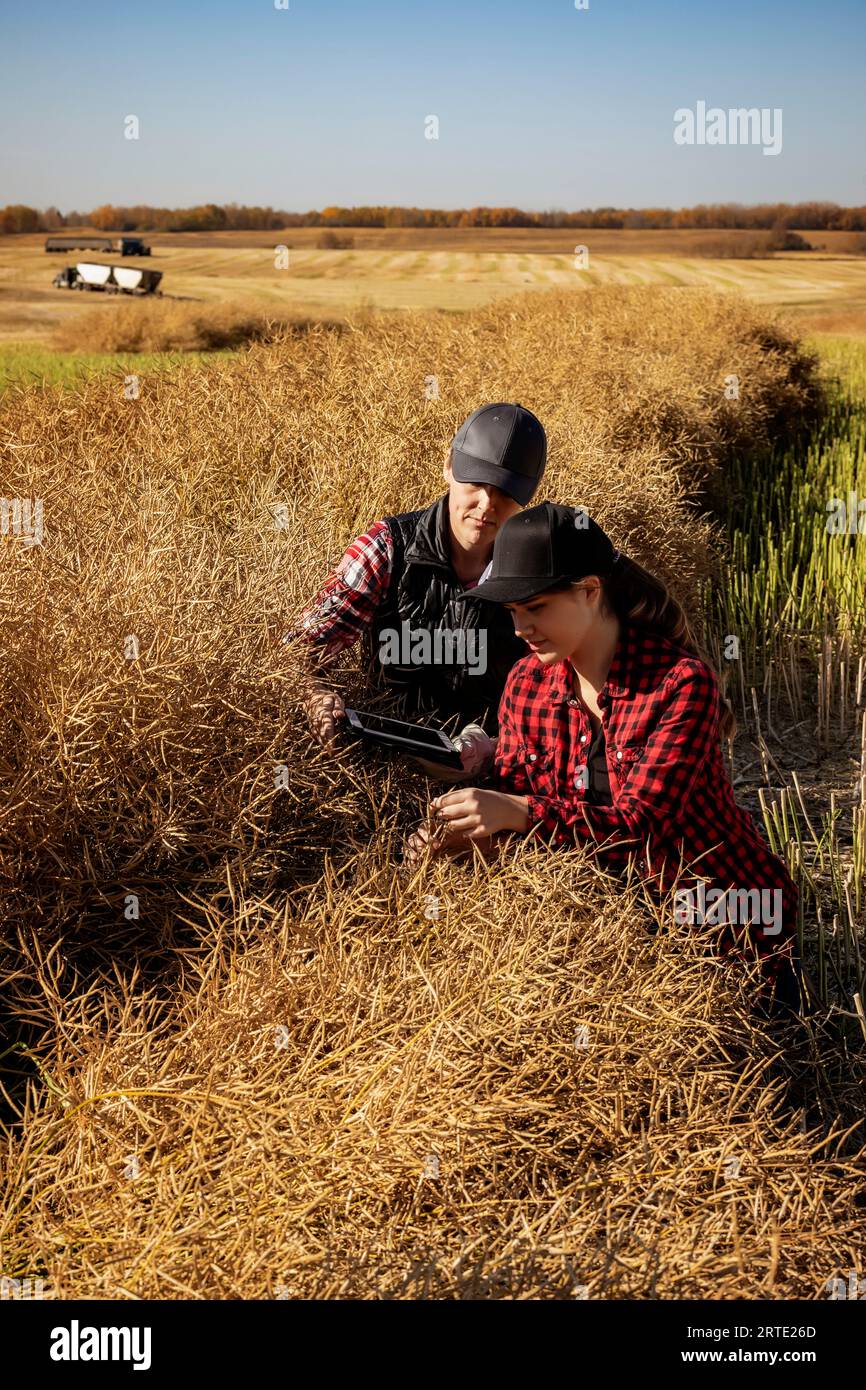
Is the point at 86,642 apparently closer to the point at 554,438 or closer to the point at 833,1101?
the point at 833,1101

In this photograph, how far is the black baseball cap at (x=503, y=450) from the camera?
323 centimetres

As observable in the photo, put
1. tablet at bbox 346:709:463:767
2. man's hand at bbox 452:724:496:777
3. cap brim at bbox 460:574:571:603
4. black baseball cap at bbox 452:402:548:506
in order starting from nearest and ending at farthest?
cap brim at bbox 460:574:571:603 < tablet at bbox 346:709:463:767 < man's hand at bbox 452:724:496:777 < black baseball cap at bbox 452:402:548:506

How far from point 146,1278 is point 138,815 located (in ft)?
3.79

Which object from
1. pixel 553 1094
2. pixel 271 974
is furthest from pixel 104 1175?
pixel 553 1094

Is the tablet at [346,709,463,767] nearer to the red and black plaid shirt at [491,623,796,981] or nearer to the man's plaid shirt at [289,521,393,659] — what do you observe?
the red and black plaid shirt at [491,623,796,981]

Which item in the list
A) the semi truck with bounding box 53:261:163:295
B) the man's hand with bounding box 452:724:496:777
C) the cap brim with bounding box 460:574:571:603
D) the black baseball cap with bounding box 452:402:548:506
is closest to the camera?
the cap brim with bounding box 460:574:571:603

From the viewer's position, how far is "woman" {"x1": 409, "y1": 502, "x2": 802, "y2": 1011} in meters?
2.52

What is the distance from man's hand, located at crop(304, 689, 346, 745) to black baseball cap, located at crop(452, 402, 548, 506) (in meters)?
0.75

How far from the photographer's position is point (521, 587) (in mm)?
2465
